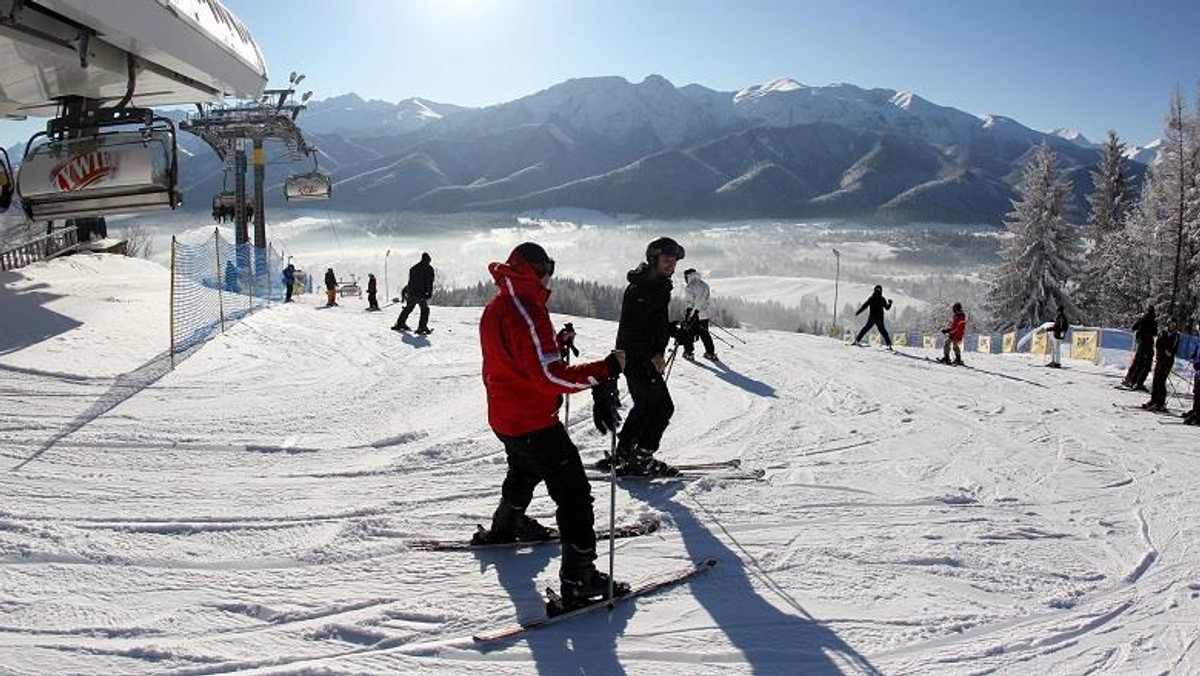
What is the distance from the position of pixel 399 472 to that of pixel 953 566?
3.96 metres

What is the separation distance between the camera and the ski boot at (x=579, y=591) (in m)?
3.65

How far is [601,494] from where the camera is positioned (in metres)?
5.64

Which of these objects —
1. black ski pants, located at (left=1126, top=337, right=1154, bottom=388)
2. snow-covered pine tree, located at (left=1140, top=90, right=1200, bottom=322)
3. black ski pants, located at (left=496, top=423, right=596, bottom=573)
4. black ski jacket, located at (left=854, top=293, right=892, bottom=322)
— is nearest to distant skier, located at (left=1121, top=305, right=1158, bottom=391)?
black ski pants, located at (left=1126, top=337, right=1154, bottom=388)

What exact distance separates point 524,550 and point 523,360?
1.41 meters

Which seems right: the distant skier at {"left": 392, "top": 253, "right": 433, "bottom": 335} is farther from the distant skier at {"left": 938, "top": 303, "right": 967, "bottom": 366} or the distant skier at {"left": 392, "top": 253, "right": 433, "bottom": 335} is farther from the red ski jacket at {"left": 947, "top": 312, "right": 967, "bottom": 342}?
the red ski jacket at {"left": 947, "top": 312, "right": 967, "bottom": 342}

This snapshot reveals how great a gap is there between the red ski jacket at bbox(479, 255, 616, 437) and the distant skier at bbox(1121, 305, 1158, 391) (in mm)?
12696

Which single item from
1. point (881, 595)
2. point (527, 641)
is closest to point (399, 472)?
point (527, 641)

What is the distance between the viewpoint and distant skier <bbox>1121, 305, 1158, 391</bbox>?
12.6 meters

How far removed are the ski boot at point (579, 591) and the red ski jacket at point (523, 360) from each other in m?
0.75

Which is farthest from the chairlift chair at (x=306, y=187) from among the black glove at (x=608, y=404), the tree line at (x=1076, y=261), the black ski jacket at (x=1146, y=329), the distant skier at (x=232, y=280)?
the tree line at (x=1076, y=261)

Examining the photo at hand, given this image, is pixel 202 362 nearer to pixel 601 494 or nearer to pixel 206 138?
pixel 601 494

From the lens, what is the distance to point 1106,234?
47.1 metres

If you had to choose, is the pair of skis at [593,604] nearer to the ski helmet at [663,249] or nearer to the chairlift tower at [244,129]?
Result: the ski helmet at [663,249]

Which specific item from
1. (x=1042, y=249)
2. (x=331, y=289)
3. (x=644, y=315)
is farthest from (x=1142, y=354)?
(x=1042, y=249)
